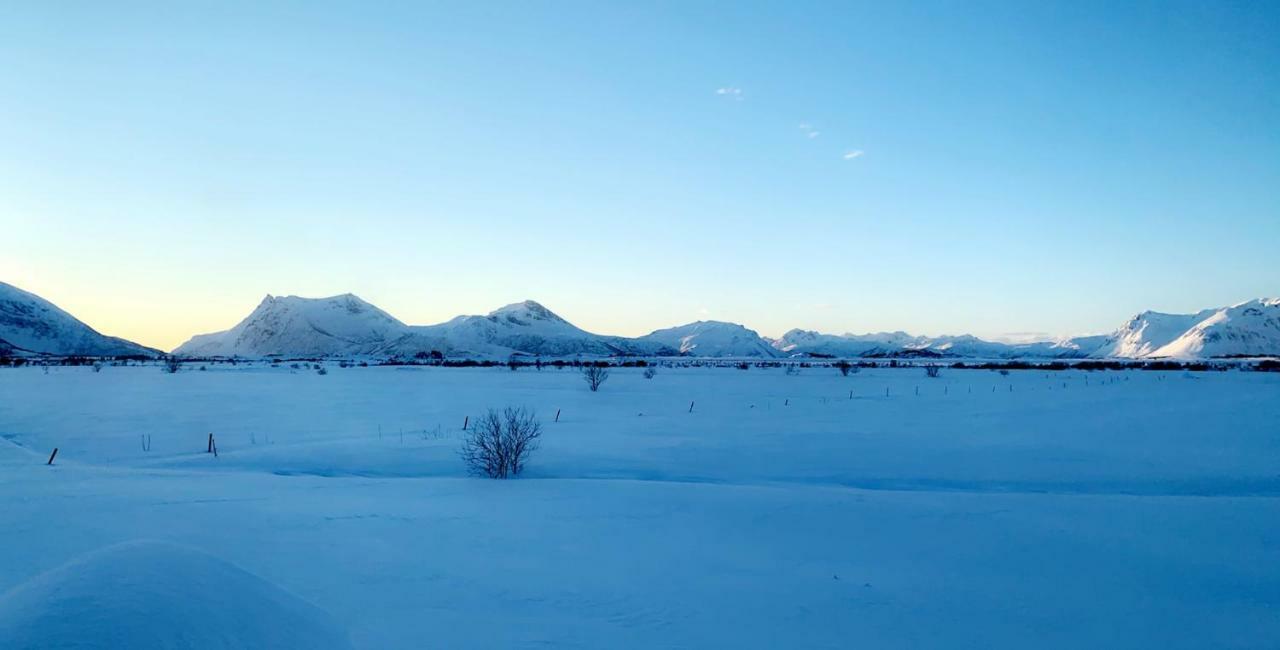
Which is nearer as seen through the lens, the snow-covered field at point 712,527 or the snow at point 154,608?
the snow at point 154,608

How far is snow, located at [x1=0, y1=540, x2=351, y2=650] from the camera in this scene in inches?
133

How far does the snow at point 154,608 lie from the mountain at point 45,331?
15685cm

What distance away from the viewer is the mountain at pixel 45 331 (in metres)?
135

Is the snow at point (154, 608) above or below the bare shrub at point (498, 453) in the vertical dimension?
above

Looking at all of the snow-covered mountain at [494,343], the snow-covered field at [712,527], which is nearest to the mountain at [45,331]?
the snow-covered mountain at [494,343]

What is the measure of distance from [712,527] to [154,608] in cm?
704

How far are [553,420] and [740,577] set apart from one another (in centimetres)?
1726

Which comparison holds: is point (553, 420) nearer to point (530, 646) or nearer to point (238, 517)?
point (238, 517)

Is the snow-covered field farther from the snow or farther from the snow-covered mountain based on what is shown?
the snow-covered mountain

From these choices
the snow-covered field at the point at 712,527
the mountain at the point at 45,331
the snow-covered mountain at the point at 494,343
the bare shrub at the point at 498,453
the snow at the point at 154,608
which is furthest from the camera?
the snow-covered mountain at the point at 494,343

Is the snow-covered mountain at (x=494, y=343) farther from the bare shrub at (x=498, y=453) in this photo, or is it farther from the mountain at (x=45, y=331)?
the bare shrub at (x=498, y=453)

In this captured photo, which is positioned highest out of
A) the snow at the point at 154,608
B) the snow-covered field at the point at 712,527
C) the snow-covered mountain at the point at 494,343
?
the snow-covered mountain at the point at 494,343

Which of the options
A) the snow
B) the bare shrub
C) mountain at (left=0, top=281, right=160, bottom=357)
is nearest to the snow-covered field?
the snow

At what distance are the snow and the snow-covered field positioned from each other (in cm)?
40
